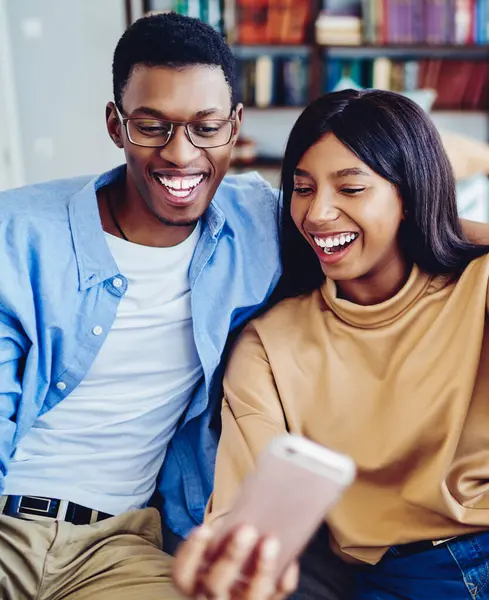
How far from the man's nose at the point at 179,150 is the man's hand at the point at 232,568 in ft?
2.28

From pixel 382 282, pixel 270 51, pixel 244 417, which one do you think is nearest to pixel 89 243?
pixel 244 417

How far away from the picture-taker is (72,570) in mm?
1182

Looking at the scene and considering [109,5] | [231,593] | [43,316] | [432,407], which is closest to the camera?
[231,593]

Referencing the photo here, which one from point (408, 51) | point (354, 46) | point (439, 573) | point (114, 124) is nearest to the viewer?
point (439, 573)

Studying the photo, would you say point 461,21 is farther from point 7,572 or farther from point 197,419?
point 7,572

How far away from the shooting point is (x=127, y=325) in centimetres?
126

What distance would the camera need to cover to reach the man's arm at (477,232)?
1.25m

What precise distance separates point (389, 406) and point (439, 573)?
257mm

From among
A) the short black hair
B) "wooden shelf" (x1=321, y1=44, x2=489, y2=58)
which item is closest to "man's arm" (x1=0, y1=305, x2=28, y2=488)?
the short black hair

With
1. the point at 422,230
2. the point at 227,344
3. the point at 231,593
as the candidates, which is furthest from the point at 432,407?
the point at 231,593

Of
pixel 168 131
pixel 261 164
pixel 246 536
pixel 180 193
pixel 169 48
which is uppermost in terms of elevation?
pixel 169 48

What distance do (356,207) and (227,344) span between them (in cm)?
37

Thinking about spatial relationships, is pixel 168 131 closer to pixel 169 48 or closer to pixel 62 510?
pixel 169 48

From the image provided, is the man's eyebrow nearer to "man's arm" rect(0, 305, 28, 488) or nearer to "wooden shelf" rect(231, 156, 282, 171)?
"man's arm" rect(0, 305, 28, 488)
